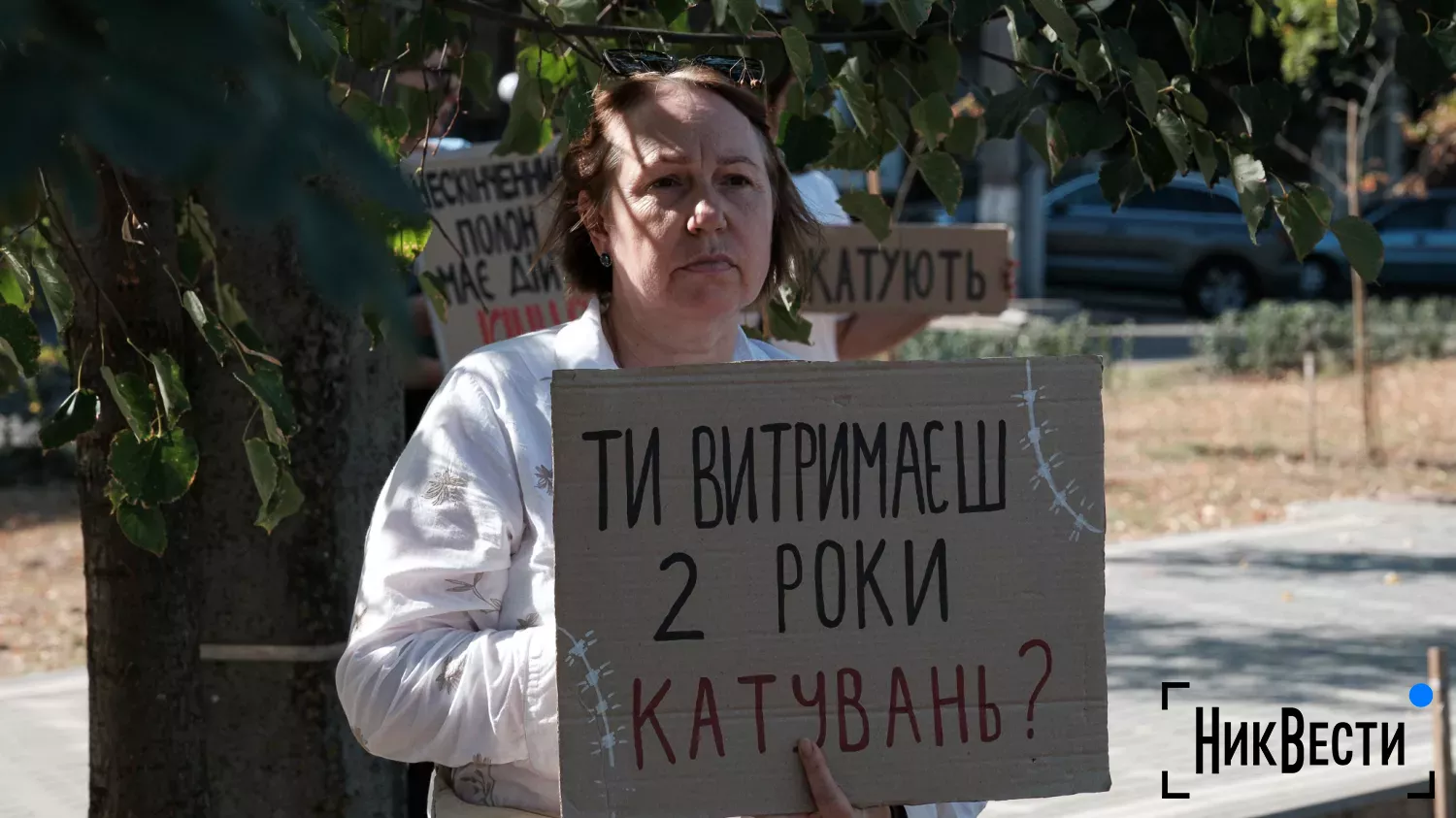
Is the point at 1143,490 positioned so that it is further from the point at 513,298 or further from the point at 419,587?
the point at 419,587

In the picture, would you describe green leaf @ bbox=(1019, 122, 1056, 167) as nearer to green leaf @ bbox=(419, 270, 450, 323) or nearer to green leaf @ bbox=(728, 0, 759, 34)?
green leaf @ bbox=(728, 0, 759, 34)

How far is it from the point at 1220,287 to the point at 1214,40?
71.9 ft

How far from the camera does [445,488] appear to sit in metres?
2.13

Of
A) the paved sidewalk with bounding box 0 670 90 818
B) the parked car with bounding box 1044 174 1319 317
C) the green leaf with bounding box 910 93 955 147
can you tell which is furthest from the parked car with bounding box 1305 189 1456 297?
the green leaf with bounding box 910 93 955 147

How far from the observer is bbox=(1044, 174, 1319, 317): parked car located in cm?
2362

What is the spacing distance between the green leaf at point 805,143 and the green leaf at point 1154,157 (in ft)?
1.55

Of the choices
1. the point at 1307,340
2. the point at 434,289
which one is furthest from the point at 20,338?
the point at 1307,340

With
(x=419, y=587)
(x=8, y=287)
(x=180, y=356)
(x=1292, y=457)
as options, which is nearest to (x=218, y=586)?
(x=180, y=356)

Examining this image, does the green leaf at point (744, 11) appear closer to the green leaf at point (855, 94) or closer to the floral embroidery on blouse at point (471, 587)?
the green leaf at point (855, 94)

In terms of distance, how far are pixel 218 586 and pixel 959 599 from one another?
1.62 metres

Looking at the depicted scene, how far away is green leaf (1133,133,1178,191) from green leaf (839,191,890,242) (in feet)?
1.53

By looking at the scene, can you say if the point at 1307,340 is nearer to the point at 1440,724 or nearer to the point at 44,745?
the point at 44,745

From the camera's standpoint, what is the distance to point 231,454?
3158mm

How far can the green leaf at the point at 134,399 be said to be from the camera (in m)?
2.55
